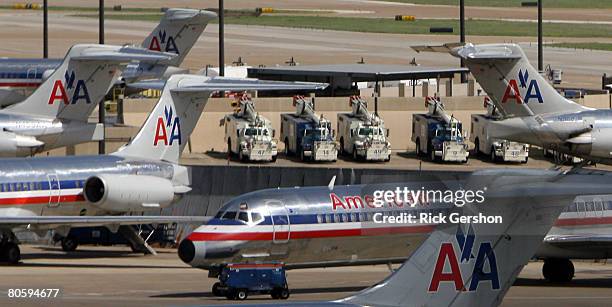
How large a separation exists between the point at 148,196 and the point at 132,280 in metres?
7.55

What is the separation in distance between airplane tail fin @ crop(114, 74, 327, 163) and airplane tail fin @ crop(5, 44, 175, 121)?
20.9 feet

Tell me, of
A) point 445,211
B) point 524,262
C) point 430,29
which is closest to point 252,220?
point 445,211

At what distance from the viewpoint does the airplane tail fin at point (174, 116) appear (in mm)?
48125

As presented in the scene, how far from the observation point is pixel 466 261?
18125mm

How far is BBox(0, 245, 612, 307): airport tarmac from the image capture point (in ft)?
112

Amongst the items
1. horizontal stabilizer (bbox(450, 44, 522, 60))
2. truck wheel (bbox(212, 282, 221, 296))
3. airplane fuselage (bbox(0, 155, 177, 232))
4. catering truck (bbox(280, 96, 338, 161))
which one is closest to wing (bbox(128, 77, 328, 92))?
airplane fuselage (bbox(0, 155, 177, 232))

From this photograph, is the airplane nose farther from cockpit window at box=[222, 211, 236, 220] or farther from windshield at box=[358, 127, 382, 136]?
windshield at box=[358, 127, 382, 136]

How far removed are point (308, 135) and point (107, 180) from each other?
938 inches

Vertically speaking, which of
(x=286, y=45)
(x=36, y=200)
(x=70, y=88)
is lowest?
(x=36, y=200)

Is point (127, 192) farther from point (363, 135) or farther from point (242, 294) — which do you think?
point (363, 135)

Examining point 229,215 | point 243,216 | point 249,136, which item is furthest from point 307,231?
point 249,136

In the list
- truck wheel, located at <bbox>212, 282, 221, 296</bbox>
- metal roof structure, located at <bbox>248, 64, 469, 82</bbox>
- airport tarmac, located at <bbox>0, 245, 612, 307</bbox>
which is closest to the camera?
airport tarmac, located at <bbox>0, 245, 612, 307</bbox>

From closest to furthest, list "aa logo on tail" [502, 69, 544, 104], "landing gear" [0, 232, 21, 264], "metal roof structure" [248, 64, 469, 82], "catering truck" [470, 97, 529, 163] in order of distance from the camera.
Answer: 1. "landing gear" [0, 232, 21, 264]
2. "aa logo on tail" [502, 69, 544, 104]
3. "catering truck" [470, 97, 529, 163]
4. "metal roof structure" [248, 64, 469, 82]

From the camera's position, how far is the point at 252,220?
35.5 meters
